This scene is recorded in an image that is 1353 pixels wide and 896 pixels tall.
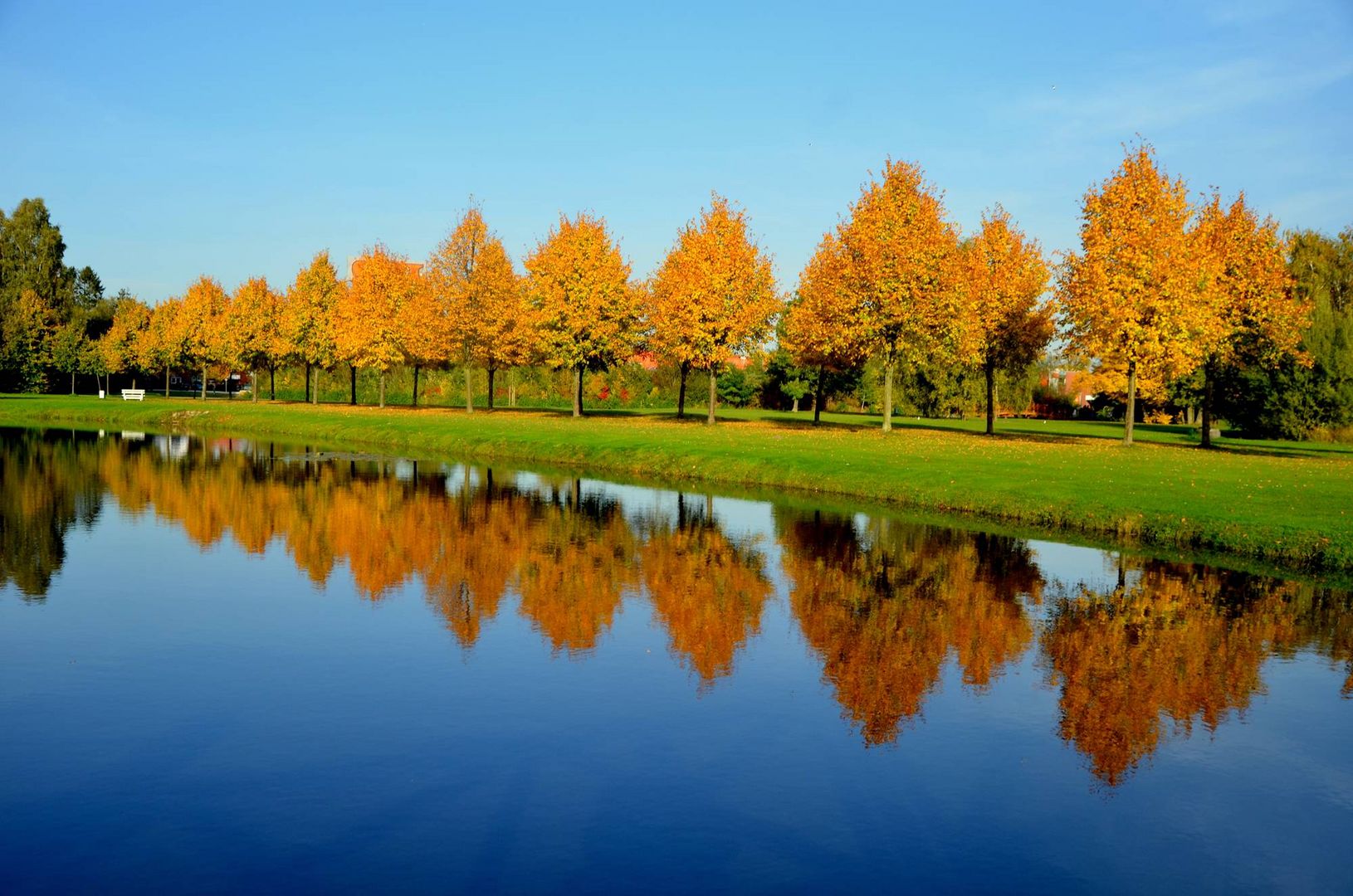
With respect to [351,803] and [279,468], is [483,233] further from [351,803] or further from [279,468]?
[351,803]

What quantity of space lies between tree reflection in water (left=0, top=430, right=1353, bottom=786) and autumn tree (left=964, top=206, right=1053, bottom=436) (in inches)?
1242

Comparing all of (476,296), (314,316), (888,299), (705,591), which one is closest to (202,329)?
(314,316)

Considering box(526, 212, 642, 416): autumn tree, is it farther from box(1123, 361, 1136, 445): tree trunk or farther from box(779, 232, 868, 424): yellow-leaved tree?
box(1123, 361, 1136, 445): tree trunk

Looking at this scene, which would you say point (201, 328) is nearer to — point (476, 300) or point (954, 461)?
point (476, 300)

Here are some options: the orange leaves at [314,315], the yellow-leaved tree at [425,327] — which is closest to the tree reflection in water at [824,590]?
the yellow-leaved tree at [425,327]

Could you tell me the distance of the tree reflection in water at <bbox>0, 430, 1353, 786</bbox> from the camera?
585 inches

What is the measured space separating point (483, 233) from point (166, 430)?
26.2 m

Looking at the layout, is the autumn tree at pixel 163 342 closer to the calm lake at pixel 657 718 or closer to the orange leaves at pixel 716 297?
the orange leaves at pixel 716 297

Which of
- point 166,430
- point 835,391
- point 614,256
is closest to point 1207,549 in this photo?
point 614,256

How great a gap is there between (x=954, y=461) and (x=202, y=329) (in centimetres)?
8348

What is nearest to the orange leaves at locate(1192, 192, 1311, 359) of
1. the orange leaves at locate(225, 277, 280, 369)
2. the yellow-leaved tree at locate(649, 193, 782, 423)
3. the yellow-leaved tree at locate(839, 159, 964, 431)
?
the yellow-leaved tree at locate(839, 159, 964, 431)

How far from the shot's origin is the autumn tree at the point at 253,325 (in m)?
97.3

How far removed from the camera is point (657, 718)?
13055 mm

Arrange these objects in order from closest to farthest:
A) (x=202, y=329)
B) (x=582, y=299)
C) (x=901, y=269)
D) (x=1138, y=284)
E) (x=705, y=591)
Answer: (x=705, y=591) < (x=1138, y=284) < (x=901, y=269) < (x=582, y=299) < (x=202, y=329)
